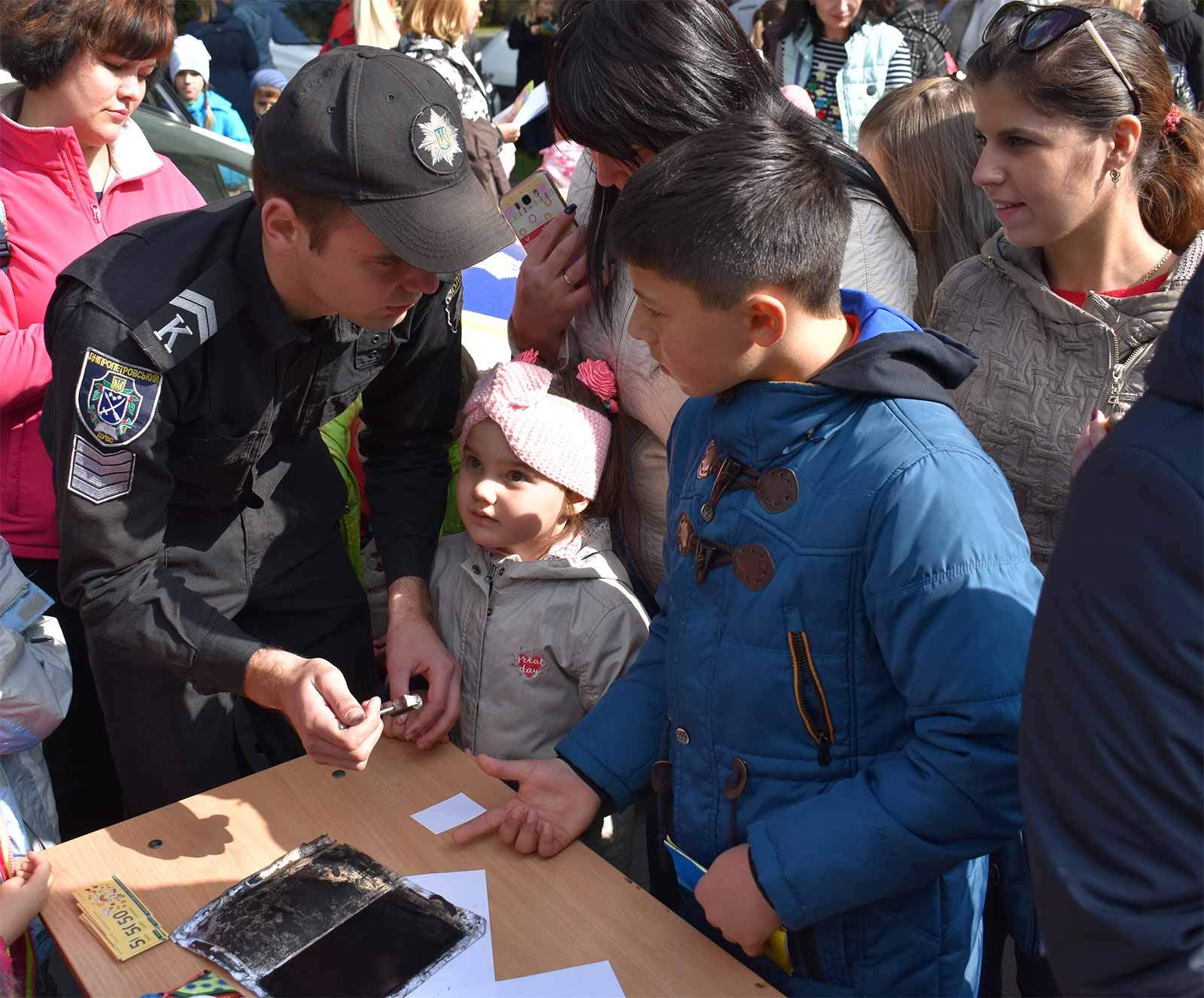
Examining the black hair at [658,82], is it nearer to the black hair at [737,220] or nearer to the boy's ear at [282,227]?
the black hair at [737,220]

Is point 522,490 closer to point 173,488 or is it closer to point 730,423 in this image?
point 173,488

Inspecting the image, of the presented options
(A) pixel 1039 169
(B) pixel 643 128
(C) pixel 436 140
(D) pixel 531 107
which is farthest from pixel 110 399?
(D) pixel 531 107

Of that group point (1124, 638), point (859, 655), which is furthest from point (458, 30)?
point (1124, 638)

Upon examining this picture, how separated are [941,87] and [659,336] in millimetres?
1748

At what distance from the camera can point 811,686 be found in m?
1.37

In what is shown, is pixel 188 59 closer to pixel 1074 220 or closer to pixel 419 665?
pixel 419 665

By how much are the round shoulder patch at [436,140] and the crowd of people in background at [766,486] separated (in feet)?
0.05

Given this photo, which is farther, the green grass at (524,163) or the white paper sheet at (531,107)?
the green grass at (524,163)

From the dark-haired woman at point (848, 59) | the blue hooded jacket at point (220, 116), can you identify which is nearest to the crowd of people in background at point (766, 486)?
the dark-haired woman at point (848, 59)

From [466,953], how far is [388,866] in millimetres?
227

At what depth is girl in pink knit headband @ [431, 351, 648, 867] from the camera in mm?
2184

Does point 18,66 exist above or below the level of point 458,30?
above

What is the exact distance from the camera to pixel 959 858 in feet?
4.31

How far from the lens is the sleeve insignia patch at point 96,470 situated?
1.75 metres
